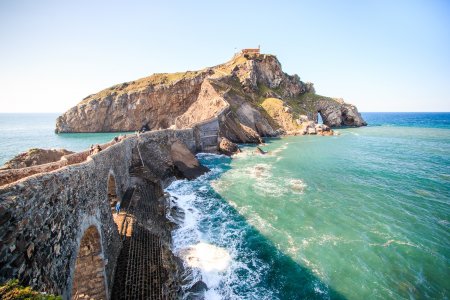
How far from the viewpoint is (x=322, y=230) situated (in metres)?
19.2

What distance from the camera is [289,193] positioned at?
87.9 feet

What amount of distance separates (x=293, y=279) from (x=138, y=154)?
21.2m

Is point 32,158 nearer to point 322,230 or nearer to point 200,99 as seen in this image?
point 322,230

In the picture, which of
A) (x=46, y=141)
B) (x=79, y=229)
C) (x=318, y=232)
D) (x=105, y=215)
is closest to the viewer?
(x=79, y=229)

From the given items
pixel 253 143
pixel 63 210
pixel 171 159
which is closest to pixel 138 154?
pixel 171 159

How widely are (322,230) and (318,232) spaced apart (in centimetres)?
49

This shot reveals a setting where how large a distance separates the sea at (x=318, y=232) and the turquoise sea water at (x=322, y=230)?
7 cm

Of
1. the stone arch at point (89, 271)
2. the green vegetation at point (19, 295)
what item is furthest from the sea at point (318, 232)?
the green vegetation at point (19, 295)

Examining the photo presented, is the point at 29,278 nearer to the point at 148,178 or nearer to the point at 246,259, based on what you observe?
the point at 246,259

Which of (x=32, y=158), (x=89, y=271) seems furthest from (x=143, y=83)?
(x=89, y=271)

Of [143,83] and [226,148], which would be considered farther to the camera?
[143,83]

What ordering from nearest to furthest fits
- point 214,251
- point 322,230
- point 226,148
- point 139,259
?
point 139,259 → point 214,251 → point 322,230 → point 226,148

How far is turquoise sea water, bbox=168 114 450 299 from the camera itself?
14.0 m

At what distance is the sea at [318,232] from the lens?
13992 millimetres
